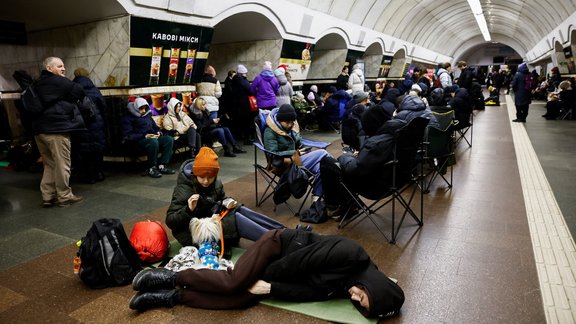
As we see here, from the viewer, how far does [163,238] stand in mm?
3344

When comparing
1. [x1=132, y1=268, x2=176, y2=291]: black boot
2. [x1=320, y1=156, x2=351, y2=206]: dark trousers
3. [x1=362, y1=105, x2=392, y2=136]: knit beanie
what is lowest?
[x1=132, y1=268, x2=176, y2=291]: black boot

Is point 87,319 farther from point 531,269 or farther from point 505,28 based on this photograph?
point 505,28

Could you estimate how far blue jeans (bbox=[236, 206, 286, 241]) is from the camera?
3326 mm

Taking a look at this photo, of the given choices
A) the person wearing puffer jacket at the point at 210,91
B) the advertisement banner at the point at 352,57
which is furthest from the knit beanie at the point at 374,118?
the advertisement banner at the point at 352,57

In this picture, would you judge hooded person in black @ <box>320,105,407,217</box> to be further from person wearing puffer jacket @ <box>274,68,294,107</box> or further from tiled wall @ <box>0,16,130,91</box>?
person wearing puffer jacket @ <box>274,68,294,107</box>

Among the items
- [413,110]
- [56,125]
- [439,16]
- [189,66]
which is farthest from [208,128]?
[439,16]

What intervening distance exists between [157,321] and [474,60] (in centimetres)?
5300

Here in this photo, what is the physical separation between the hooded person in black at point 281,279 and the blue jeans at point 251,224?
0.56 m

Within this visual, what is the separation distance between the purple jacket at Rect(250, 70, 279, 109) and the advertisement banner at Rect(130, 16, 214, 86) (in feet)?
4.39

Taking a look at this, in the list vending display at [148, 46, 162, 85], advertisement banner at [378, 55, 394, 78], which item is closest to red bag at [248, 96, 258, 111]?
vending display at [148, 46, 162, 85]

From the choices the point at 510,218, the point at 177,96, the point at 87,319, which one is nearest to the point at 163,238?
the point at 87,319

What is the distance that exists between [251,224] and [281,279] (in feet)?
2.46

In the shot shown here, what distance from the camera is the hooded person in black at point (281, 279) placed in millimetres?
2549

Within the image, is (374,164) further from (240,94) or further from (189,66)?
(240,94)
